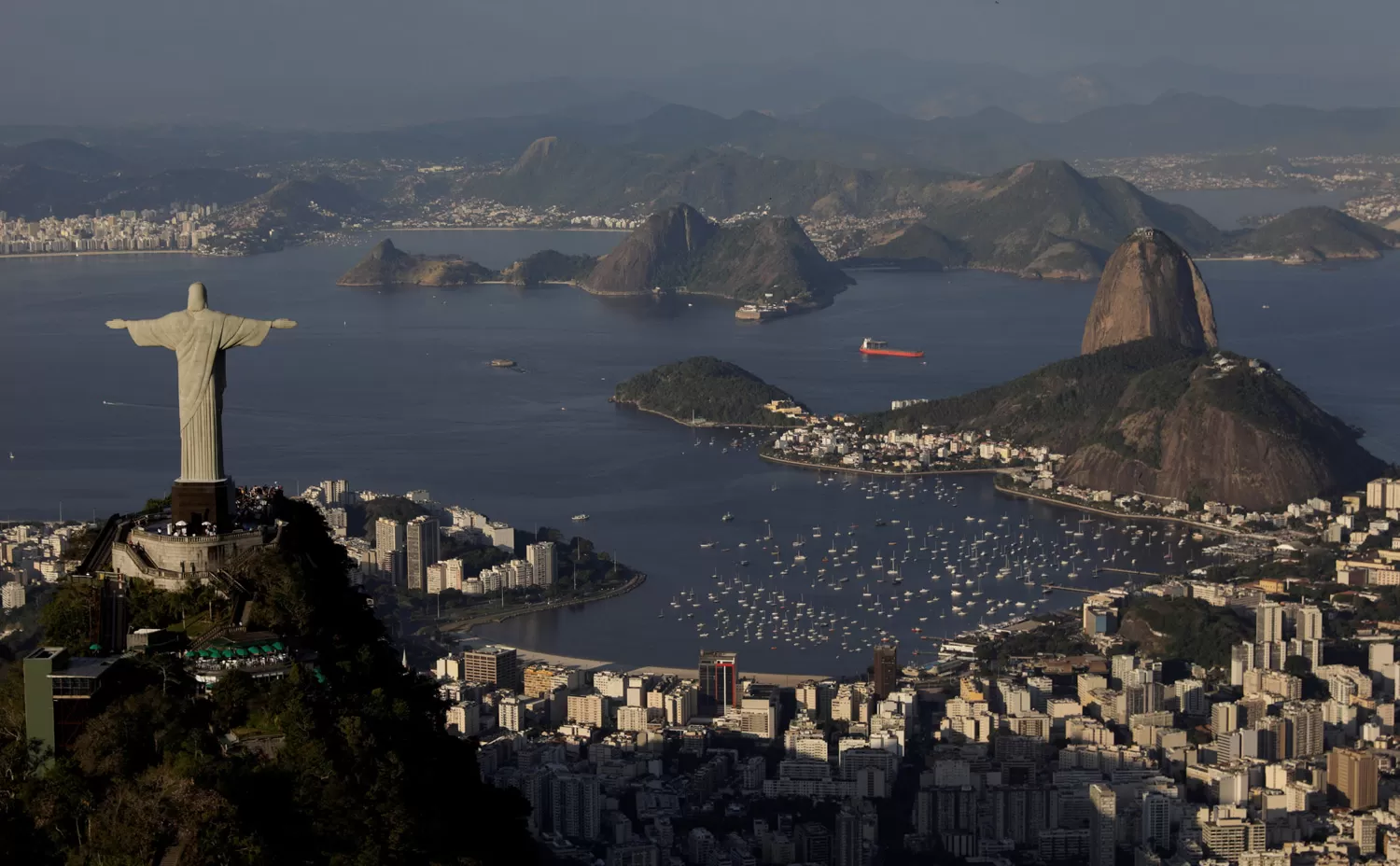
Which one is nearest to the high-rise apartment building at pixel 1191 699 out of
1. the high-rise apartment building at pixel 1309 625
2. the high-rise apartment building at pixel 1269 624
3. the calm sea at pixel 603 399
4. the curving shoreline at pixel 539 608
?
the high-rise apartment building at pixel 1269 624

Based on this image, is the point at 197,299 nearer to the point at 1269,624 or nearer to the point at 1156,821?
the point at 1156,821

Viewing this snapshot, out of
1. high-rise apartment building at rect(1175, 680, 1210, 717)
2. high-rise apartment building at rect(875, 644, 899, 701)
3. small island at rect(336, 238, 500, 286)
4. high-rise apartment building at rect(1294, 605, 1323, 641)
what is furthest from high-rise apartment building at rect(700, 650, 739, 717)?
small island at rect(336, 238, 500, 286)

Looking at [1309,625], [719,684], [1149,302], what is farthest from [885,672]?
[1149,302]

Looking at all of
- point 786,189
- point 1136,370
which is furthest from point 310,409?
point 786,189

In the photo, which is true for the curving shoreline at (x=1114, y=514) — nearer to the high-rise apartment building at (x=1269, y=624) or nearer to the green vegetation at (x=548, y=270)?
the high-rise apartment building at (x=1269, y=624)

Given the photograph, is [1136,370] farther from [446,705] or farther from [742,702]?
[446,705]

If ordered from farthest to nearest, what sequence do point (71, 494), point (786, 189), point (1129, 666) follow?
point (786, 189) < point (71, 494) < point (1129, 666)

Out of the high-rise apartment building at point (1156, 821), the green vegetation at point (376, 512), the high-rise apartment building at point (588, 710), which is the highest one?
the green vegetation at point (376, 512)
